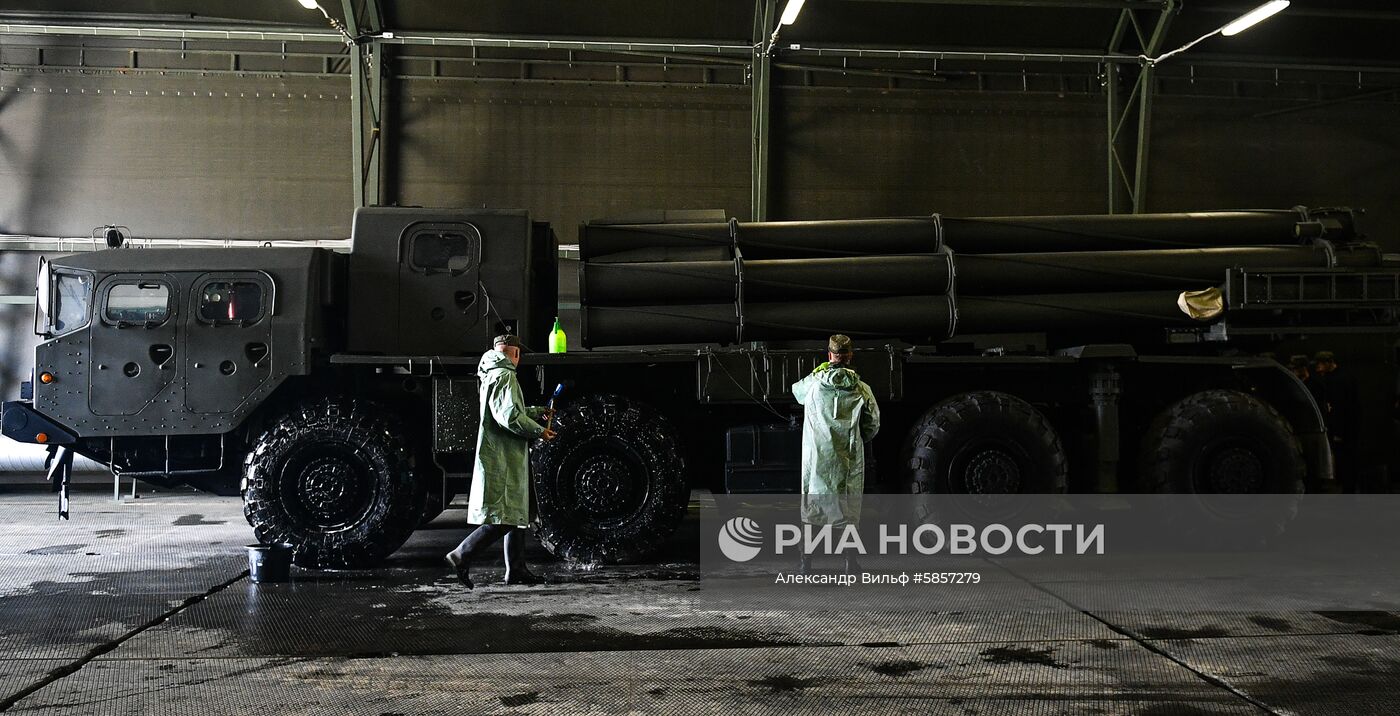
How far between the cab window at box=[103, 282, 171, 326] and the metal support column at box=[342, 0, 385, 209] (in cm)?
570

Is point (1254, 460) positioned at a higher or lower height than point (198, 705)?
higher

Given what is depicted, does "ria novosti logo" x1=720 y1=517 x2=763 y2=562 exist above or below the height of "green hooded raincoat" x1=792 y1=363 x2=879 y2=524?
below

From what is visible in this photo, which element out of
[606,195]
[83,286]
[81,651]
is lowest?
[81,651]

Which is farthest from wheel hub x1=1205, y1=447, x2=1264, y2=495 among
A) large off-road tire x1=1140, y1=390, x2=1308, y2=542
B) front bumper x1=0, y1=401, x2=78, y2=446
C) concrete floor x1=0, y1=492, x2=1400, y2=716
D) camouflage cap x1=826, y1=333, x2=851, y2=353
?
front bumper x1=0, y1=401, x2=78, y2=446

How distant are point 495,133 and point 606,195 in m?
1.84

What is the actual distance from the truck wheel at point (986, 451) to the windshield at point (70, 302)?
7.11m

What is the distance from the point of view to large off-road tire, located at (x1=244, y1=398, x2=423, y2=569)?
8.49 meters

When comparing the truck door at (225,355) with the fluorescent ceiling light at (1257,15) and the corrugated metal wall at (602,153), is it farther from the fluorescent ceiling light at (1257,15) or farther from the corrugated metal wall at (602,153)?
the fluorescent ceiling light at (1257,15)

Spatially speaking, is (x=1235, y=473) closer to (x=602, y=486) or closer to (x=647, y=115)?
(x=602, y=486)

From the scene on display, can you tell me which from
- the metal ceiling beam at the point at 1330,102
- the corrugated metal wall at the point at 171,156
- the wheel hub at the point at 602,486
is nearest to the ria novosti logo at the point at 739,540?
the wheel hub at the point at 602,486

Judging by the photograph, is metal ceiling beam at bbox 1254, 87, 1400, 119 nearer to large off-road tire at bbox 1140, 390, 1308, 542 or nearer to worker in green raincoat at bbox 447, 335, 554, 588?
large off-road tire at bbox 1140, 390, 1308, 542

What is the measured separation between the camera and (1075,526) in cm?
993

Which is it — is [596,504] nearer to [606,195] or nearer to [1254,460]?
[1254,460]

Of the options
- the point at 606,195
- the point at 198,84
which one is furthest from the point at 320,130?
the point at 606,195
